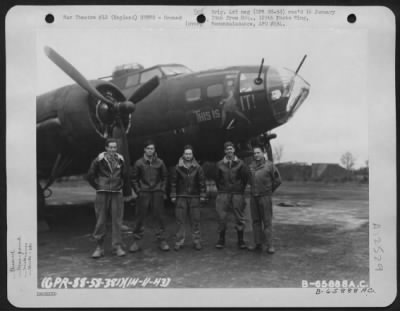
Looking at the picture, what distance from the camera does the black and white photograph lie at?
5.80m

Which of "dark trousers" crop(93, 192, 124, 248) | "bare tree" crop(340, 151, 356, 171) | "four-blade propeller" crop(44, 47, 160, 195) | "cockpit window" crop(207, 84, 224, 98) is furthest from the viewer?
"cockpit window" crop(207, 84, 224, 98)

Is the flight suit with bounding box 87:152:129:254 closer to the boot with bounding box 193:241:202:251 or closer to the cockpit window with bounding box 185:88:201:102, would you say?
the boot with bounding box 193:241:202:251

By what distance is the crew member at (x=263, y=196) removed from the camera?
5.91 m

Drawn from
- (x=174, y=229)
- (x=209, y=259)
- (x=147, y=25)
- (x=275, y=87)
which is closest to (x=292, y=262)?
(x=209, y=259)

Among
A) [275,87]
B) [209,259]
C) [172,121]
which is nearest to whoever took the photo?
[209,259]

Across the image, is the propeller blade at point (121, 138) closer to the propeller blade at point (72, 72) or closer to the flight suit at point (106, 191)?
the propeller blade at point (72, 72)

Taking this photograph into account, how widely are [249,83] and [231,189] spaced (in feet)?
7.40

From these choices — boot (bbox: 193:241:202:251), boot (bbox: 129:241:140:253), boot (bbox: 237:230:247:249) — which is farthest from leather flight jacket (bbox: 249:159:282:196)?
boot (bbox: 129:241:140:253)

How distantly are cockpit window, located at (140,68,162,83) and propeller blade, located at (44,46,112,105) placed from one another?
4.20 ft

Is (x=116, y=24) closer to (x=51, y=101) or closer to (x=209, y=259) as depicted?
(x=51, y=101)

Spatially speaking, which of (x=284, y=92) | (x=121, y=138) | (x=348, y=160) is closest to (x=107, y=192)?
(x=121, y=138)

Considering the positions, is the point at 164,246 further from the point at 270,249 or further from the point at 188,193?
the point at 270,249

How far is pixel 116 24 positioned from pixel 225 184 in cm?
328

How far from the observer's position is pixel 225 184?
19.9 feet
